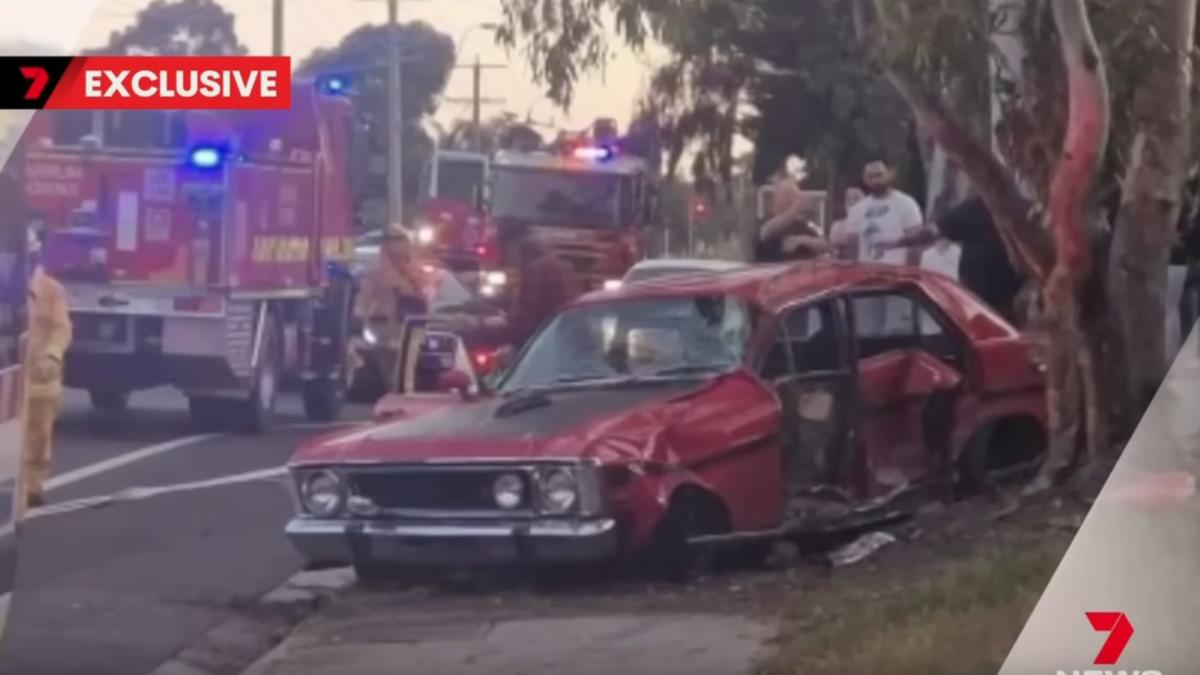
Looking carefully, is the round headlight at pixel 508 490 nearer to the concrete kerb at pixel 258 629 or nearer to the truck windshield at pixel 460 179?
the concrete kerb at pixel 258 629

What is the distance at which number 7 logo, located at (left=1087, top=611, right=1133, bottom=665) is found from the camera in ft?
23.8

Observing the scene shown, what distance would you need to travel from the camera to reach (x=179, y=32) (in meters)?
6.85

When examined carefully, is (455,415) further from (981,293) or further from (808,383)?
(981,293)

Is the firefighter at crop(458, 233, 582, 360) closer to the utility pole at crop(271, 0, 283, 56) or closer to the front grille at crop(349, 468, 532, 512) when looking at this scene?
the front grille at crop(349, 468, 532, 512)

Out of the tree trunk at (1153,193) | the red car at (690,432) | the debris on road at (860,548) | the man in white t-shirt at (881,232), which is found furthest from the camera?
the tree trunk at (1153,193)

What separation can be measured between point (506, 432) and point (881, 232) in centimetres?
131

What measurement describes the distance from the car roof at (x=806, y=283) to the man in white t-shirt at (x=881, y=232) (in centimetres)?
5

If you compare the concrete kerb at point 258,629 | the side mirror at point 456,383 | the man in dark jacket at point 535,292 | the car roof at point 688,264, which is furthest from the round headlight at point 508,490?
the car roof at point 688,264

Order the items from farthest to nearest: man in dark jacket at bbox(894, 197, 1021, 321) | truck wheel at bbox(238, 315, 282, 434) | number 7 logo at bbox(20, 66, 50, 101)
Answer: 1. man in dark jacket at bbox(894, 197, 1021, 321)
2. truck wheel at bbox(238, 315, 282, 434)
3. number 7 logo at bbox(20, 66, 50, 101)

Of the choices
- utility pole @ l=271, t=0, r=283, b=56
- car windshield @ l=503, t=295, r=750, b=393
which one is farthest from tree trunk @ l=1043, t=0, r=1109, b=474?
utility pole @ l=271, t=0, r=283, b=56

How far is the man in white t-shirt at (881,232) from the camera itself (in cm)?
766

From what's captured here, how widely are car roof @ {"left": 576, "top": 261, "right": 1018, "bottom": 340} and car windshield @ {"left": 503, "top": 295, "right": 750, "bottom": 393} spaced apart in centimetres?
4

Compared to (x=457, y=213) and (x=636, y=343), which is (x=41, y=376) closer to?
(x=457, y=213)

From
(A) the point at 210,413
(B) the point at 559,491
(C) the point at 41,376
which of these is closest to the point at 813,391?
(B) the point at 559,491
